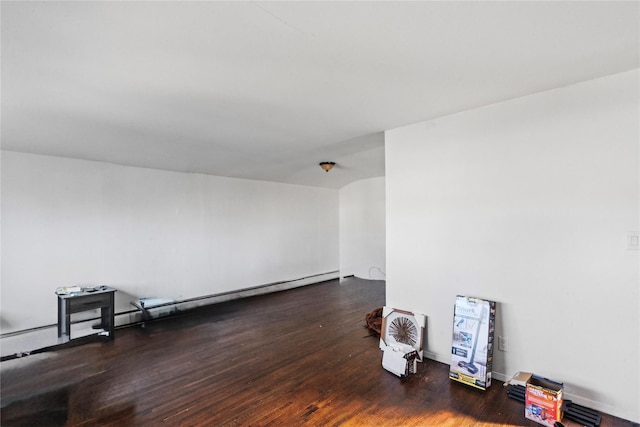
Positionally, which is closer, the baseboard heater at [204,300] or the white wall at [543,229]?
the white wall at [543,229]

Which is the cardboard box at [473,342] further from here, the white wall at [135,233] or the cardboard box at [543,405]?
the white wall at [135,233]

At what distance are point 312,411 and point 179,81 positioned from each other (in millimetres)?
2584

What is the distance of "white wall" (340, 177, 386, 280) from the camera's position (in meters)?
7.29

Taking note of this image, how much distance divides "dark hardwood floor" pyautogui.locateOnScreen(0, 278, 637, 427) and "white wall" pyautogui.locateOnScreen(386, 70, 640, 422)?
407 millimetres

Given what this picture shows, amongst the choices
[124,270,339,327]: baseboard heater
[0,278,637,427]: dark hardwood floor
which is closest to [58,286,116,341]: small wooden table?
[0,278,637,427]: dark hardwood floor

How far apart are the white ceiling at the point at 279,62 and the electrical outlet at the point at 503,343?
2.07 metres

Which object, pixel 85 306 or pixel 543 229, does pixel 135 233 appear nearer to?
pixel 85 306

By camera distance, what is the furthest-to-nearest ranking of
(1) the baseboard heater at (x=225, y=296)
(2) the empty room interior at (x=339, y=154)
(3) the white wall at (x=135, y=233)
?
(1) the baseboard heater at (x=225, y=296) < (3) the white wall at (x=135, y=233) < (2) the empty room interior at (x=339, y=154)

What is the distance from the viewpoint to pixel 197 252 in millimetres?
5402

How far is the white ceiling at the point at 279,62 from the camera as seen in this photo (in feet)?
4.90

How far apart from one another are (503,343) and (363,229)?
4992 mm

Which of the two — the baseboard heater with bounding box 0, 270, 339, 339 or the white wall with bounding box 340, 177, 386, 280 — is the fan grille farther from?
the white wall with bounding box 340, 177, 386, 280

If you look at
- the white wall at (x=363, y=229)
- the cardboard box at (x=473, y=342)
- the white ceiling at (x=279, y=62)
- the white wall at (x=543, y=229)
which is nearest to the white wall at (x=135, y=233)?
the white ceiling at (x=279, y=62)

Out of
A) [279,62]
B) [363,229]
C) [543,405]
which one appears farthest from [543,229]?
[363,229]
